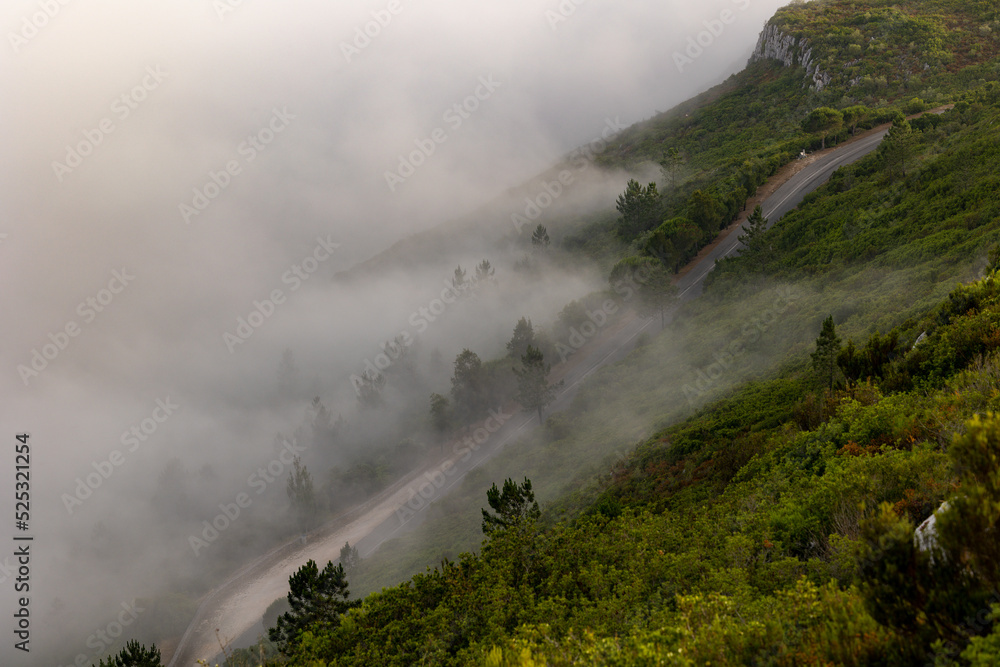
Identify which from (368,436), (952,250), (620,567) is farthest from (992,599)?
(368,436)

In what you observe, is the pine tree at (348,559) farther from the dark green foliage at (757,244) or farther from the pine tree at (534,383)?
the dark green foliage at (757,244)

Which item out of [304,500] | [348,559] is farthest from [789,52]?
[348,559]

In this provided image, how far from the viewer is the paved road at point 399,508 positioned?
5903 centimetres

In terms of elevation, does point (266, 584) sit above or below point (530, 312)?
below

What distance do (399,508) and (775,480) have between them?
56.7 metres

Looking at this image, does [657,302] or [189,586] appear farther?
[189,586]

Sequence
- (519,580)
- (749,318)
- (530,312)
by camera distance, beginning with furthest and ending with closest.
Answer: (530,312) → (749,318) → (519,580)

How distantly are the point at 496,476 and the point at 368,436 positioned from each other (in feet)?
172

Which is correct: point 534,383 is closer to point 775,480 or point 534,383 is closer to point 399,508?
point 399,508

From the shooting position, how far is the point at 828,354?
21359 millimetres

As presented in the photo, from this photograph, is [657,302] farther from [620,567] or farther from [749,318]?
[620,567]

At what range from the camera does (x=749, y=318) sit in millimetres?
48781

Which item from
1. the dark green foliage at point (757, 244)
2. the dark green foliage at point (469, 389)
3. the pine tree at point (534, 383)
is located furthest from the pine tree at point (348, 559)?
the dark green foliage at point (757, 244)

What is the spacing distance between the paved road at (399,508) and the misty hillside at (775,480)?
4944 mm
